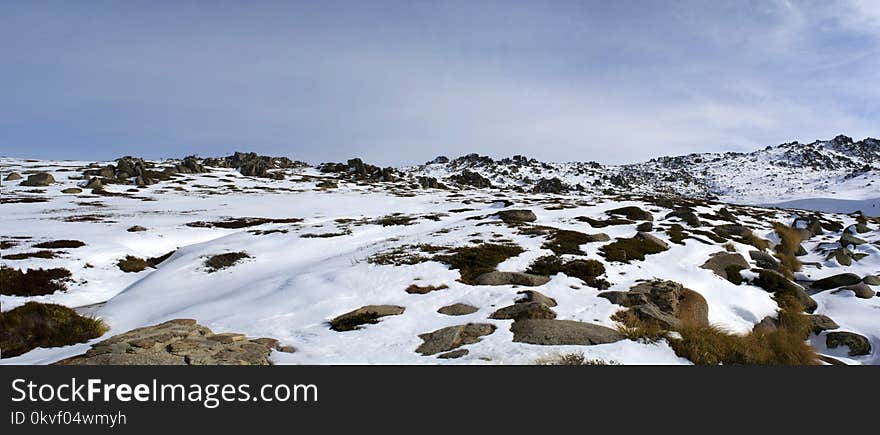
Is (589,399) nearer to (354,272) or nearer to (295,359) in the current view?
(295,359)

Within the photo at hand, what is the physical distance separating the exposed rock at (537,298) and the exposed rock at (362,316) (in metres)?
4.20

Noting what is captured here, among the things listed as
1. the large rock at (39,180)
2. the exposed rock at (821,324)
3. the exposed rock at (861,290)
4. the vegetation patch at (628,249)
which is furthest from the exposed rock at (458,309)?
the large rock at (39,180)

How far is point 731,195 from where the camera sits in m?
125

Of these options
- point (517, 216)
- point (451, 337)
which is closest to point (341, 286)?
point (451, 337)

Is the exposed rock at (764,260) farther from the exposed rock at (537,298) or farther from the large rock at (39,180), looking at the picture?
the large rock at (39,180)

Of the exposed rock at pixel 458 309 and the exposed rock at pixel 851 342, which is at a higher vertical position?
the exposed rock at pixel 458 309

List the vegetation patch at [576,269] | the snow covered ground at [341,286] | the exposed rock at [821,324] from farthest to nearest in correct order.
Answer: the vegetation patch at [576,269] < the exposed rock at [821,324] < the snow covered ground at [341,286]

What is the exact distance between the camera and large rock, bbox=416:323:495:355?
33.0 ft

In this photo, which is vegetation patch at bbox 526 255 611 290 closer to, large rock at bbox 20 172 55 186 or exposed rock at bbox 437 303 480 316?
exposed rock at bbox 437 303 480 316

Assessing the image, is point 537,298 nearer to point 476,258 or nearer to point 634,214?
point 476,258

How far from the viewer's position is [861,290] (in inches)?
679

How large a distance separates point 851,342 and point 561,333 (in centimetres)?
1013

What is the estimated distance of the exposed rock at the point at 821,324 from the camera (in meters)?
14.1

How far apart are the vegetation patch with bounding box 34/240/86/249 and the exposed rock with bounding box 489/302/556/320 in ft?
76.2
